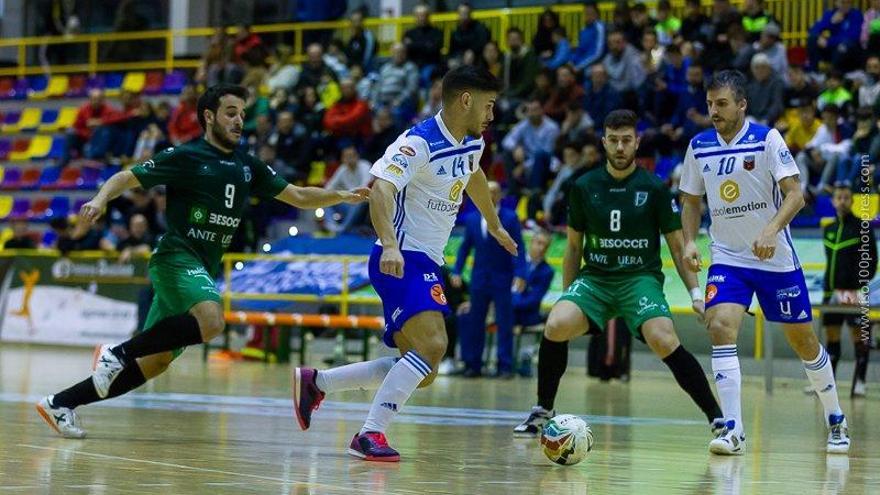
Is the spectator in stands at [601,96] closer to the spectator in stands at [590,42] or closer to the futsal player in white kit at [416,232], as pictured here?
the spectator in stands at [590,42]

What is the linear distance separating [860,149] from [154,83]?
16.5 meters

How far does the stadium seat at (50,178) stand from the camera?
3081cm

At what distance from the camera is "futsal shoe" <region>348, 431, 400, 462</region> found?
8.18 metres

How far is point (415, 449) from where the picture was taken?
Answer: 8.98 m

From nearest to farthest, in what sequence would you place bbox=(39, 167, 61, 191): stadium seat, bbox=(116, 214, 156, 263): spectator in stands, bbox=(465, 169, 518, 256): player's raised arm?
bbox=(465, 169, 518, 256): player's raised arm, bbox=(116, 214, 156, 263): spectator in stands, bbox=(39, 167, 61, 191): stadium seat

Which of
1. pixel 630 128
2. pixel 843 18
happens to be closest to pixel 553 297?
pixel 843 18

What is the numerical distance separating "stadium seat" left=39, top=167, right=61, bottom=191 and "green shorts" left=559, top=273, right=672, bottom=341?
2217 centimetres

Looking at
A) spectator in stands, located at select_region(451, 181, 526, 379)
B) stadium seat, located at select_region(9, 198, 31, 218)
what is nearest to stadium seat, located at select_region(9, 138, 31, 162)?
stadium seat, located at select_region(9, 198, 31, 218)

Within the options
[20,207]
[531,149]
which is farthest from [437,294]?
[20,207]

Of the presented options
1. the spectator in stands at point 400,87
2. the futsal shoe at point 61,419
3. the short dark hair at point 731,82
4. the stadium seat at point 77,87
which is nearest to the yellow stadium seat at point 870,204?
the spectator in stands at point 400,87

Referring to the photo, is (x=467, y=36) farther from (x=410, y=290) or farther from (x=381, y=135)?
(x=410, y=290)

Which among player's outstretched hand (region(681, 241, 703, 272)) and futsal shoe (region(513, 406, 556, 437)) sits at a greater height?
player's outstretched hand (region(681, 241, 703, 272))

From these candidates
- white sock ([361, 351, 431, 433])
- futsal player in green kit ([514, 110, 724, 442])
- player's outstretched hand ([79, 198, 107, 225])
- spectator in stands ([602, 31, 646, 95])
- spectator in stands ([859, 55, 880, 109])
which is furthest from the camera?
spectator in stands ([602, 31, 646, 95])

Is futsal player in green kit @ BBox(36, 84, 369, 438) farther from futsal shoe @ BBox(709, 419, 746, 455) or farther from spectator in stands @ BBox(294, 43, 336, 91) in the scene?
spectator in stands @ BBox(294, 43, 336, 91)
